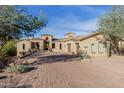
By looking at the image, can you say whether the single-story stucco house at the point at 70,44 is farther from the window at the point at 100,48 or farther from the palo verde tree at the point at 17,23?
the palo verde tree at the point at 17,23

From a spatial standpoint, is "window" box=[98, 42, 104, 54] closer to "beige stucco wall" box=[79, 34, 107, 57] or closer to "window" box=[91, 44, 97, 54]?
"beige stucco wall" box=[79, 34, 107, 57]

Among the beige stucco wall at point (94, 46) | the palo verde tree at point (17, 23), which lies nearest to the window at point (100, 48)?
the beige stucco wall at point (94, 46)

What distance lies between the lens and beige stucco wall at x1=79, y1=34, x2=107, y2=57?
26.4 metres

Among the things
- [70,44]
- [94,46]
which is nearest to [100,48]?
[94,46]

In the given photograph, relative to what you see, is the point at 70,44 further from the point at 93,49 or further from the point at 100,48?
the point at 100,48

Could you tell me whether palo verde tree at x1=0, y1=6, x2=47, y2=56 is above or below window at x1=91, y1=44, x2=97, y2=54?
above

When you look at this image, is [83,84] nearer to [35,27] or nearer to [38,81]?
[38,81]

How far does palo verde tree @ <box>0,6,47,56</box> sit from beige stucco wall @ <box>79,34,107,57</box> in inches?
388

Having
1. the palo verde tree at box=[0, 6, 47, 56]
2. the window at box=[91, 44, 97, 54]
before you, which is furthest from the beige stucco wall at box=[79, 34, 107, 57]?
the palo verde tree at box=[0, 6, 47, 56]

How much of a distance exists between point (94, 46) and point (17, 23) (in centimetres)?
1209

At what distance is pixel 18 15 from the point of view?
15.6 m

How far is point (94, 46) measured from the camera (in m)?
27.0

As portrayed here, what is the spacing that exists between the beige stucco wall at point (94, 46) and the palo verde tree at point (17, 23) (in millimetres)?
9845
